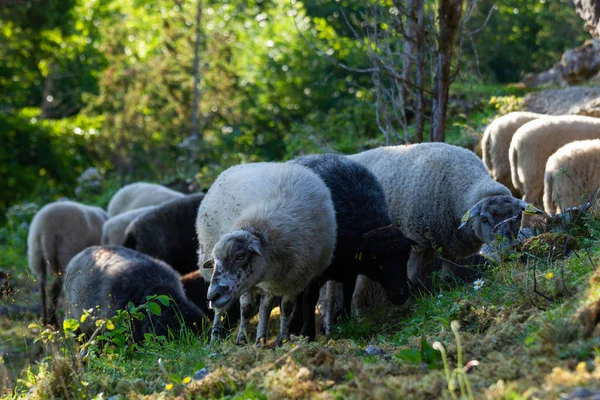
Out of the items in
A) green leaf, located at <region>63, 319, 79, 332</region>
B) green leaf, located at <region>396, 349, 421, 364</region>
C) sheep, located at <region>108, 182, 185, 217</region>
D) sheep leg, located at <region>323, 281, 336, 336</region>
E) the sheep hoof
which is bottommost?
sheep, located at <region>108, 182, 185, 217</region>

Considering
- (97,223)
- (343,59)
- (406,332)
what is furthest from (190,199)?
(343,59)

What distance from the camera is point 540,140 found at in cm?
912

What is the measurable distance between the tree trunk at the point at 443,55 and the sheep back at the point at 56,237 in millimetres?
5965

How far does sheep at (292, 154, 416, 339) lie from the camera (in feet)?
21.4

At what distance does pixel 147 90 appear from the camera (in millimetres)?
23547

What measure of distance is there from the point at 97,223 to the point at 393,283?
7.74 m

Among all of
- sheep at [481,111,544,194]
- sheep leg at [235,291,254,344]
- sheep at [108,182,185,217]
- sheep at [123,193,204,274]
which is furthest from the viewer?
sheep at [108,182,185,217]

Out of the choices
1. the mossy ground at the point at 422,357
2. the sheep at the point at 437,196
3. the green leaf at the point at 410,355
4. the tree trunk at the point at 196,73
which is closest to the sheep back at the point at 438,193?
the sheep at the point at 437,196

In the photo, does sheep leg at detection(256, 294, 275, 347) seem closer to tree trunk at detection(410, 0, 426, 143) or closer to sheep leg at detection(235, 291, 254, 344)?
sheep leg at detection(235, 291, 254, 344)

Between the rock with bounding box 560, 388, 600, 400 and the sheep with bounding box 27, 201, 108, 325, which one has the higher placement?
the rock with bounding box 560, 388, 600, 400

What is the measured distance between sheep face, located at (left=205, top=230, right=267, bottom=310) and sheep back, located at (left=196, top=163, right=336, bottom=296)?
0.19 metres

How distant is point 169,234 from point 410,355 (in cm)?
789

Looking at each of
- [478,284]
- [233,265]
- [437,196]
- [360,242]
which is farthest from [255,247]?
[437,196]

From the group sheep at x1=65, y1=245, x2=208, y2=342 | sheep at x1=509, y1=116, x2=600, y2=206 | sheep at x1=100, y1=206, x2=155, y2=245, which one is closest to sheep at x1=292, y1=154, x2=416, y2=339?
sheep at x1=65, y1=245, x2=208, y2=342
